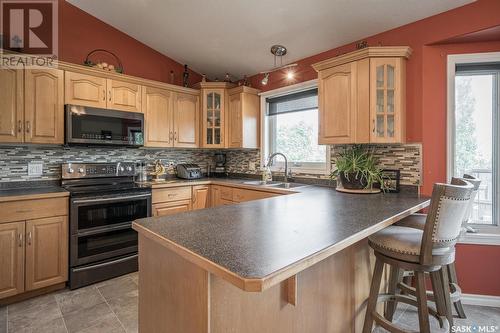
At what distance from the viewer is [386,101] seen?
7.65 ft

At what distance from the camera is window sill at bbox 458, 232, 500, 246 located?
85.0 inches

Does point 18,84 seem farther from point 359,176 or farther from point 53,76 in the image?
point 359,176

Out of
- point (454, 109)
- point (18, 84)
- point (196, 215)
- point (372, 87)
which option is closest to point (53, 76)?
point (18, 84)

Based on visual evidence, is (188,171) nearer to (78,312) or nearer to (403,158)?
(78,312)

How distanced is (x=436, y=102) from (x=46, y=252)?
12.1ft

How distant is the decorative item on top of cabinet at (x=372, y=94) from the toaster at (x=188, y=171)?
7.00ft

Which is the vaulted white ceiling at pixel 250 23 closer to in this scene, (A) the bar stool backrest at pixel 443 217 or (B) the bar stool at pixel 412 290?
(B) the bar stool at pixel 412 290

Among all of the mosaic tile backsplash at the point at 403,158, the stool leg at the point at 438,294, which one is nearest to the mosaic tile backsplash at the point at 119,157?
the mosaic tile backsplash at the point at 403,158

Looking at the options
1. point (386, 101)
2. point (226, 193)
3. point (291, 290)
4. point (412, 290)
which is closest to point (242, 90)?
point (226, 193)

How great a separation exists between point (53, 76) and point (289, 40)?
2.45 m

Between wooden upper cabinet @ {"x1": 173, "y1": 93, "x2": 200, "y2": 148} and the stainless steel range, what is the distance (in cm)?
97

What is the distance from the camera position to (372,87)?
2301mm

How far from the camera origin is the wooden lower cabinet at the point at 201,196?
346cm
